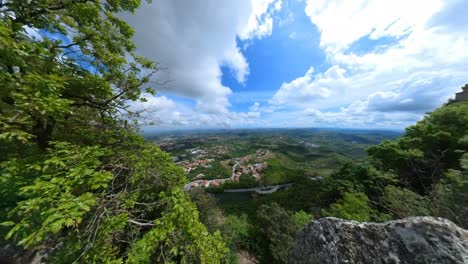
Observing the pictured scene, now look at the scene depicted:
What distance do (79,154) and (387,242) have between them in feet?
19.3

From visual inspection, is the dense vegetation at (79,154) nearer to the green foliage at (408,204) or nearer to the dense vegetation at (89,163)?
the dense vegetation at (89,163)

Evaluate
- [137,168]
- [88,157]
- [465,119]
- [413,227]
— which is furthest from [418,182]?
[88,157]

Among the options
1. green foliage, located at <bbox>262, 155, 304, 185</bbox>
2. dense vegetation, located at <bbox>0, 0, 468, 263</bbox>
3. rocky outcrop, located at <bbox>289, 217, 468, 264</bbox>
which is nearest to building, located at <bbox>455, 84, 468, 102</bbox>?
dense vegetation, located at <bbox>0, 0, 468, 263</bbox>

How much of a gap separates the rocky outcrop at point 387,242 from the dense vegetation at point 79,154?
247 cm

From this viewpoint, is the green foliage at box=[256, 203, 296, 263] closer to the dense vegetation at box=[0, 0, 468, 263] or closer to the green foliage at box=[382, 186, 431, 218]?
the dense vegetation at box=[0, 0, 468, 263]

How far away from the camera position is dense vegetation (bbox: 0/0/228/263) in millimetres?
2318

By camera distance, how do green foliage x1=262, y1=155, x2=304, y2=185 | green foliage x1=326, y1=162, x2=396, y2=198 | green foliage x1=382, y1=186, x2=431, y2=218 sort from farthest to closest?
green foliage x1=262, y1=155, x2=304, y2=185, green foliage x1=326, y1=162, x2=396, y2=198, green foliage x1=382, y1=186, x2=431, y2=218

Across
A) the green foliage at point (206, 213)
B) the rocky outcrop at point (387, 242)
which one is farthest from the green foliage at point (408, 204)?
the green foliage at point (206, 213)

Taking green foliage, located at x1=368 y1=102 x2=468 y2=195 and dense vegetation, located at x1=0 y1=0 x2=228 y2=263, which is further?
green foliage, located at x1=368 y1=102 x2=468 y2=195

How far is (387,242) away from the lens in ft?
10.6

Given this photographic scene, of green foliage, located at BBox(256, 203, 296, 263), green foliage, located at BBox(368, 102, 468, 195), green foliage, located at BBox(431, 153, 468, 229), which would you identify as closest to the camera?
green foliage, located at BBox(431, 153, 468, 229)

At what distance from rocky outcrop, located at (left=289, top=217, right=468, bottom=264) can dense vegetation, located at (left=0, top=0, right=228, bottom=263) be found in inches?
97.3

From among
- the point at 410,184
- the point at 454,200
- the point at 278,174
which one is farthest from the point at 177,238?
the point at 278,174

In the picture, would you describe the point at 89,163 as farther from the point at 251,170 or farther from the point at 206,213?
the point at 251,170
